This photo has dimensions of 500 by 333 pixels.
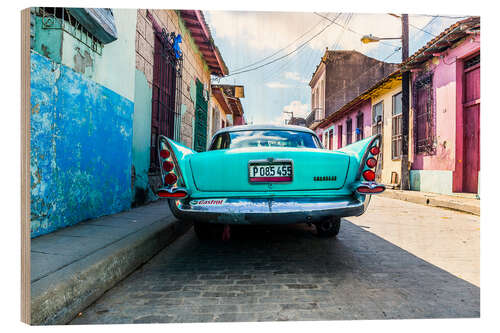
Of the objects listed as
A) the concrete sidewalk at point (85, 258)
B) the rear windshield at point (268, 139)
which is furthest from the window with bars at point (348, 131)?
the concrete sidewalk at point (85, 258)

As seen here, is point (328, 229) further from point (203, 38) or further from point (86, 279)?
point (203, 38)

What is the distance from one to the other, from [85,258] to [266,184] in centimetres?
148

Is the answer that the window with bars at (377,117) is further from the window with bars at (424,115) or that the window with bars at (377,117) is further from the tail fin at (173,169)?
the tail fin at (173,169)

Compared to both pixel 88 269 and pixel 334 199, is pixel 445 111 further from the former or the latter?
pixel 88 269

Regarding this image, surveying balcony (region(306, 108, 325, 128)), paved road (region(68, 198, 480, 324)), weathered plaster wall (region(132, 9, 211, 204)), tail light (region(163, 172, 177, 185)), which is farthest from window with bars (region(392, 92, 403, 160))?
balcony (region(306, 108, 325, 128))

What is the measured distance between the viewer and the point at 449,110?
805 cm

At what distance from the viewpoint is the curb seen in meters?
1.63

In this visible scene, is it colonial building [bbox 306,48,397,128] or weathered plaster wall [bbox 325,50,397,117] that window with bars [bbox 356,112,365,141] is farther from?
weathered plaster wall [bbox 325,50,397,117]

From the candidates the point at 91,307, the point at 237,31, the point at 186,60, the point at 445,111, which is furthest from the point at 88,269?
the point at 445,111

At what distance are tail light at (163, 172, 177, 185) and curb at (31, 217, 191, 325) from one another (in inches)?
26.1

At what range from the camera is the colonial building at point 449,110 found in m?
7.22

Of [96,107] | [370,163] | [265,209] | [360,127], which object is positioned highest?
[360,127]

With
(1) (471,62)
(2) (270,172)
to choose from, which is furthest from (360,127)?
(2) (270,172)

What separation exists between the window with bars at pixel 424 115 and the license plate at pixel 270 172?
8.19 m
